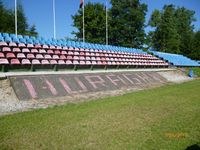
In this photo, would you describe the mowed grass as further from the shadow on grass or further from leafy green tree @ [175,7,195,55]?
leafy green tree @ [175,7,195,55]

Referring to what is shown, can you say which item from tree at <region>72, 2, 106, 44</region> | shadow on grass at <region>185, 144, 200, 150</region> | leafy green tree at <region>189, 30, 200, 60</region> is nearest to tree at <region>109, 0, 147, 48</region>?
tree at <region>72, 2, 106, 44</region>

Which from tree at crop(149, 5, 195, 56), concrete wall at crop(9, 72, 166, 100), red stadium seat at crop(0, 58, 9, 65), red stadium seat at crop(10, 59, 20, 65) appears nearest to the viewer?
concrete wall at crop(9, 72, 166, 100)

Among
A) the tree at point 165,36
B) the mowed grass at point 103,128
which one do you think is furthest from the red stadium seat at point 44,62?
the tree at point 165,36

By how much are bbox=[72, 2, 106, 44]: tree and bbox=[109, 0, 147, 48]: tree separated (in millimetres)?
2583

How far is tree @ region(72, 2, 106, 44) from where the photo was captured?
5538 cm

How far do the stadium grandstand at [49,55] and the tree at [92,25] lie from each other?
28171 mm

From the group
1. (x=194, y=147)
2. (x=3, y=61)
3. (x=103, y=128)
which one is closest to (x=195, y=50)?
(x=3, y=61)

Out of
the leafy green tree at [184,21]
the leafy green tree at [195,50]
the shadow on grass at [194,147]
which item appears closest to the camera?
the shadow on grass at [194,147]

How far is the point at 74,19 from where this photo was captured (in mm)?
58562

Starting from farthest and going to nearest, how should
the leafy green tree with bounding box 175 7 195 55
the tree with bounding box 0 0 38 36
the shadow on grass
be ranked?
1. the leafy green tree with bounding box 175 7 195 55
2. the tree with bounding box 0 0 38 36
3. the shadow on grass

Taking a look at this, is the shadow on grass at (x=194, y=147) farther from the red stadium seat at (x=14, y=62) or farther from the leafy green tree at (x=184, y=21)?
the leafy green tree at (x=184, y=21)

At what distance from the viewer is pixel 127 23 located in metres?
58.7

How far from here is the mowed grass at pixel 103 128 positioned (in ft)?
18.9

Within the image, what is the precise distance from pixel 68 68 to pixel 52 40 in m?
4.63
